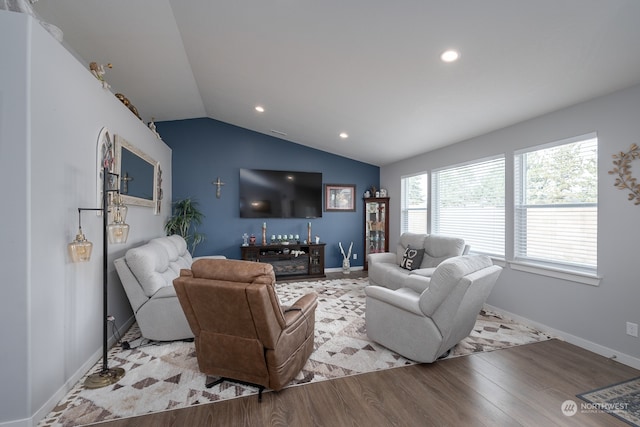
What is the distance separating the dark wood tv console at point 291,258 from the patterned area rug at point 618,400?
13.9 feet

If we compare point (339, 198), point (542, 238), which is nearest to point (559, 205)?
point (542, 238)

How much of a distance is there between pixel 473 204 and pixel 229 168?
4.65 meters

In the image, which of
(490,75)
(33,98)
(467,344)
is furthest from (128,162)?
(467,344)

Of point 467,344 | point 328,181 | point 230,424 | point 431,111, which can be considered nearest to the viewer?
point 230,424

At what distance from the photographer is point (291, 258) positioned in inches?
224

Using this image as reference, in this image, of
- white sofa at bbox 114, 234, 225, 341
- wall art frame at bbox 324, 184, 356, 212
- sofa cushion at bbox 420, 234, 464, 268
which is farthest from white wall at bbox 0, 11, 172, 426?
wall art frame at bbox 324, 184, 356, 212

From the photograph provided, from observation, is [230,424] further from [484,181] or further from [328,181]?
[328,181]

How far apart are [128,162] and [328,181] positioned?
4.01 meters

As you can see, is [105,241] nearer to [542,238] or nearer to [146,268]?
[146,268]

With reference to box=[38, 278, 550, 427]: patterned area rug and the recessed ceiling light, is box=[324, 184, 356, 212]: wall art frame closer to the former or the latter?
box=[38, 278, 550, 427]: patterned area rug

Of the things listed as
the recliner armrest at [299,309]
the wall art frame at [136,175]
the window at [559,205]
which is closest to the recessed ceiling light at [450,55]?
the window at [559,205]

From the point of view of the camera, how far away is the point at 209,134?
570 centimetres

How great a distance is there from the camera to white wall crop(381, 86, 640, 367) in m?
2.54

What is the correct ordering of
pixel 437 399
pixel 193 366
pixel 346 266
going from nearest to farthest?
pixel 437 399 < pixel 193 366 < pixel 346 266
